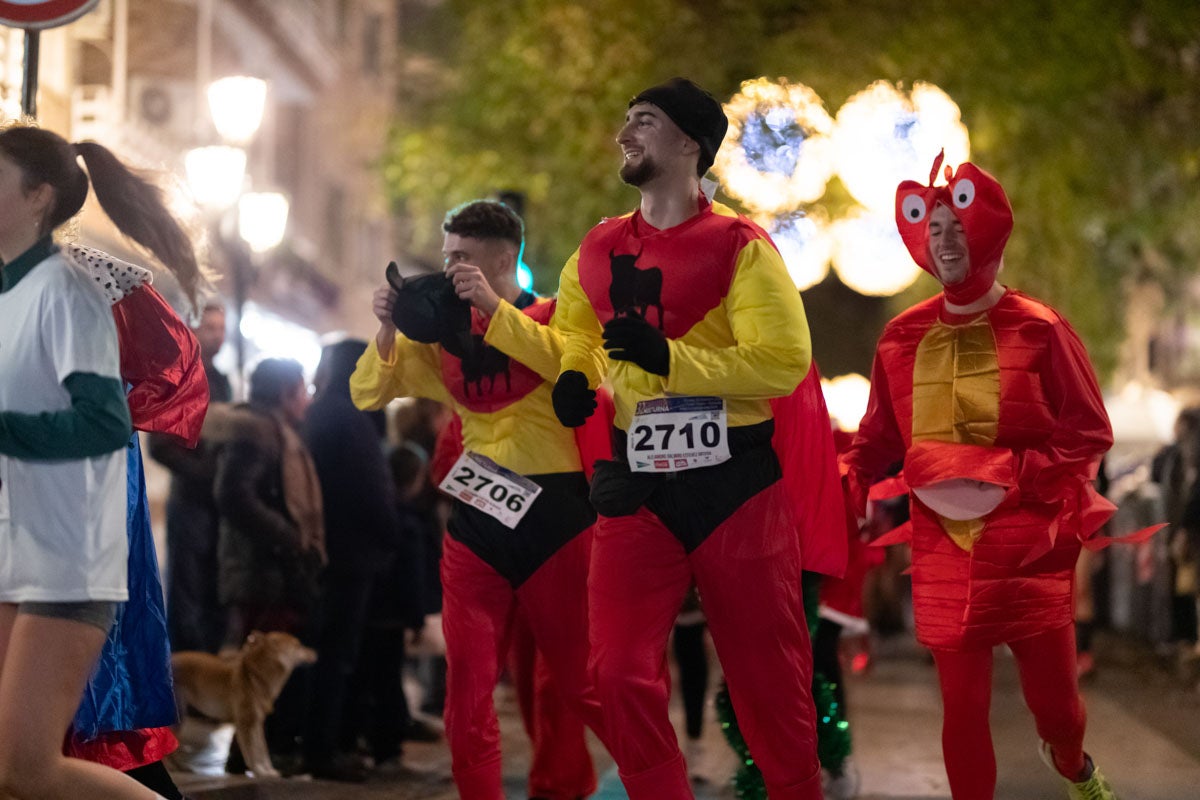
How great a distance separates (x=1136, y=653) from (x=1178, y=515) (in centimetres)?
390

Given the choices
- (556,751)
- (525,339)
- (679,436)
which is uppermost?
(525,339)

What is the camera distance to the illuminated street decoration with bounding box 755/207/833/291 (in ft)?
50.9

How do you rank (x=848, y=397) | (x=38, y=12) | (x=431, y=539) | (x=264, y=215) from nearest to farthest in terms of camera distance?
1. (x=38, y=12)
2. (x=431, y=539)
3. (x=264, y=215)
4. (x=848, y=397)

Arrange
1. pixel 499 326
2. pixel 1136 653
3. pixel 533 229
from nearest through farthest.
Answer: pixel 499 326 → pixel 1136 653 → pixel 533 229

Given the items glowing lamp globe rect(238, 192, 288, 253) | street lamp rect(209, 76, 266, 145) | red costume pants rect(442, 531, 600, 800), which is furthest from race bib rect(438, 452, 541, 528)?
glowing lamp globe rect(238, 192, 288, 253)

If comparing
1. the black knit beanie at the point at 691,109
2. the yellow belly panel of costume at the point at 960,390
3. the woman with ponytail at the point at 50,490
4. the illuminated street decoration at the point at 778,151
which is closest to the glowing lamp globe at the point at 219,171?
the illuminated street decoration at the point at 778,151

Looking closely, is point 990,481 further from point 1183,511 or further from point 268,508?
point 1183,511

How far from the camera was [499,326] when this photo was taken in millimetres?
5828

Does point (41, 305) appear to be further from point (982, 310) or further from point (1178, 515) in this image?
point (1178, 515)

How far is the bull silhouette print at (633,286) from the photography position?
17.3 feet

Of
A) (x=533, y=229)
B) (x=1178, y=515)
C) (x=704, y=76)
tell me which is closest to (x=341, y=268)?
(x=533, y=229)

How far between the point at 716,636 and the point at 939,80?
1659cm

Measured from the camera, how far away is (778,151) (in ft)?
47.4

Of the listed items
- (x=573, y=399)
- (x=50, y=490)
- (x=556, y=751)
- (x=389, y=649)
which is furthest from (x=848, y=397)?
(x=50, y=490)
